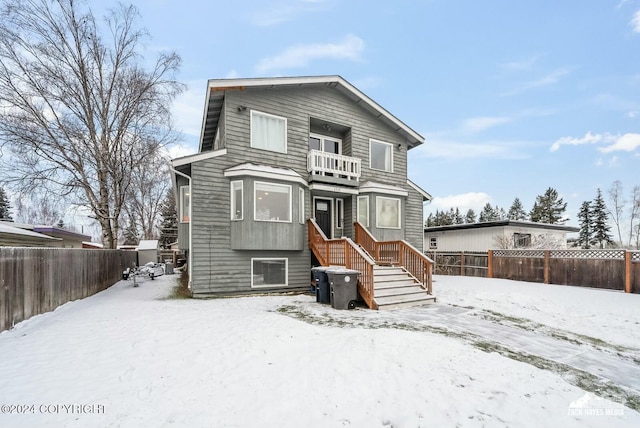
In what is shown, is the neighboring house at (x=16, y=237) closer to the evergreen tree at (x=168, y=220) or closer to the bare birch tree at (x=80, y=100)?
the bare birch tree at (x=80, y=100)

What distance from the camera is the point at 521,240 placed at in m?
20.8

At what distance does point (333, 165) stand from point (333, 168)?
5.2 inches

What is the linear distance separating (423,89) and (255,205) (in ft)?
83.4

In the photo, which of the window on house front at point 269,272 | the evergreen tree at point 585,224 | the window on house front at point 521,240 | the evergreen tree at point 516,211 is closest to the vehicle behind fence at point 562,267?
the window on house front at point 521,240

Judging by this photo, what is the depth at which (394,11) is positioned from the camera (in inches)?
666

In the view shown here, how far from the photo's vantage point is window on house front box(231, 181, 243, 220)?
10195 millimetres

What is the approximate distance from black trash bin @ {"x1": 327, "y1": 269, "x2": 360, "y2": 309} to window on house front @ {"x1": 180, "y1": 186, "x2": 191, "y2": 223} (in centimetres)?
742

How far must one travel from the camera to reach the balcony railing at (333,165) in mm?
11670

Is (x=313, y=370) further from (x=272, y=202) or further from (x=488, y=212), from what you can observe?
(x=488, y=212)

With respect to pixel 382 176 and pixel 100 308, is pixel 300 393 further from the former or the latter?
pixel 382 176

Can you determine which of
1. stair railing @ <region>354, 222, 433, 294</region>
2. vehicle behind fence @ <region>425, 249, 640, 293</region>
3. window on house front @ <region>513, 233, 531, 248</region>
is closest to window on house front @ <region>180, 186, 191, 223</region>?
stair railing @ <region>354, 222, 433, 294</region>

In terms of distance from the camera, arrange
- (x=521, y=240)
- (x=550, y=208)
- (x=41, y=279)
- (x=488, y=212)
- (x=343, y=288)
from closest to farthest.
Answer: (x=41, y=279) → (x=343, y=288) → (x=521, y=240) → (x=550, y=208) → (x=488, y=212)

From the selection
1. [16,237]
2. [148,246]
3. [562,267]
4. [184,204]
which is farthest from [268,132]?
[148,246]

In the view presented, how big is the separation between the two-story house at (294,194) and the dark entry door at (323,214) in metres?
0.05
